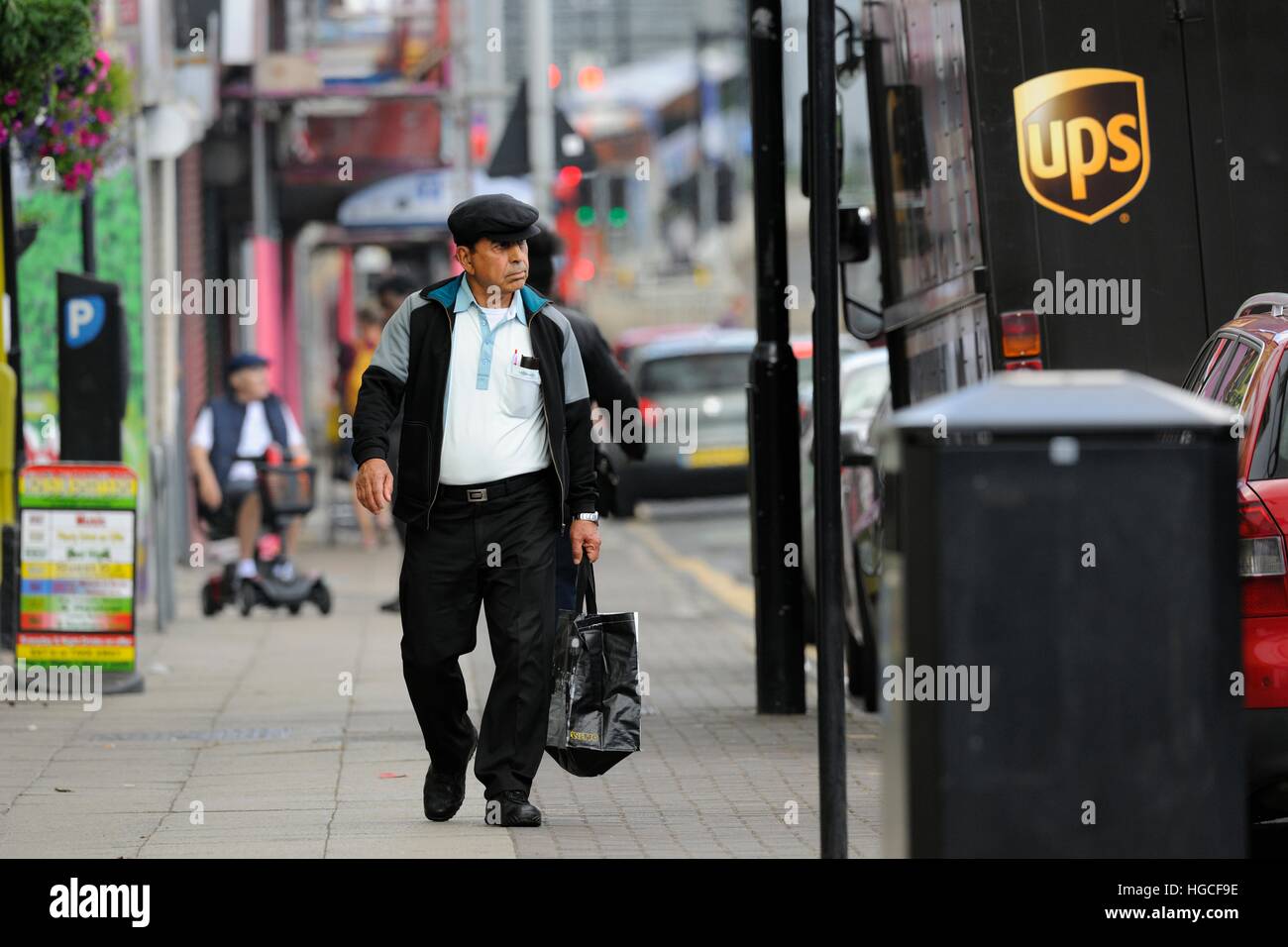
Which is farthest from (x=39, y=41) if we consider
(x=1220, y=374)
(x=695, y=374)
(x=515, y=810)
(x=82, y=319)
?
(x=695, y=374)

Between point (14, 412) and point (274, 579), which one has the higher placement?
point (14, 412)

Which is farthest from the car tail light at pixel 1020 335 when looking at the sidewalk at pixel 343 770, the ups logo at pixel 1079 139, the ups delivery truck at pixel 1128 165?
the sidewalk at pixel 343 770

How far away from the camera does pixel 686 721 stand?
10.1 meters

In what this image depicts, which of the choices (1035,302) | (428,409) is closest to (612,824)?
(428,409)

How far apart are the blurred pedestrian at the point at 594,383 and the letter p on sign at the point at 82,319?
9.43 ft

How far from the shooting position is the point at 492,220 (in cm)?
723

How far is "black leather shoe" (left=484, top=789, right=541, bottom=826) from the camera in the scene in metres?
7.25

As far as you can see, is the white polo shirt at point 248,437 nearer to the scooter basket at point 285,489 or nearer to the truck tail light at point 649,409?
the scooter basket at point 285,489

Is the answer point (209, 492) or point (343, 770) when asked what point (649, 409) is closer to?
point (209, 492)

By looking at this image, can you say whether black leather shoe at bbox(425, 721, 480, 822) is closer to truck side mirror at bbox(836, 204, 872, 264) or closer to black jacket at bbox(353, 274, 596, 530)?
black jacket at bbox(353, 274, 596, 530)

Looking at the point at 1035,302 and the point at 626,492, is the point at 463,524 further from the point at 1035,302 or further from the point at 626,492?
the point at 626,492

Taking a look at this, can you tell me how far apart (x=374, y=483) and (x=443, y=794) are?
3.35ft

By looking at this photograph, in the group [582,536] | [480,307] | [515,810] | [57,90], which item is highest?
[57,90]

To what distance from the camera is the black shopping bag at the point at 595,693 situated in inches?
288
